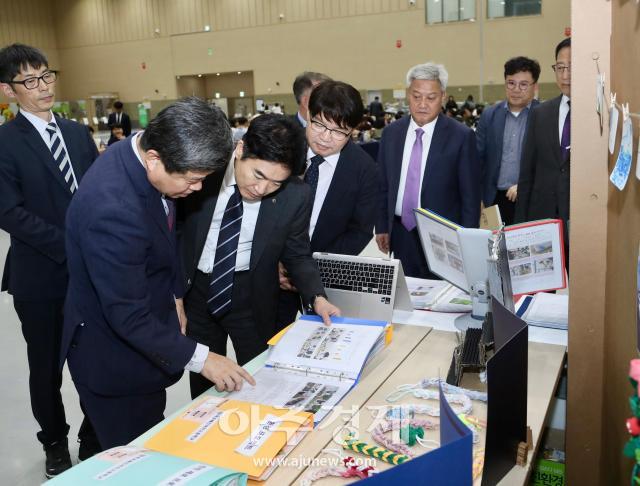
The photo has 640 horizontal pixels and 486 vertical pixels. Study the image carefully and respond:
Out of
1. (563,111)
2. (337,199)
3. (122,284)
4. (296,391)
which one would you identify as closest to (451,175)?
(563,111)

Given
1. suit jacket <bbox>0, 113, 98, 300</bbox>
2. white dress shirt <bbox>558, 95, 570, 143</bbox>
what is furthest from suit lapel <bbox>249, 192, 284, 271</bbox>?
white dress shirt <bbox>558, 95, 570, 143</bbox>

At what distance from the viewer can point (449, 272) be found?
2182 mm

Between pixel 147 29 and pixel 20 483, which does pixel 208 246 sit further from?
pixel 147 29

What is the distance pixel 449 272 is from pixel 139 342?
1.14 meters

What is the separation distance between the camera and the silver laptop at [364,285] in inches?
82.6

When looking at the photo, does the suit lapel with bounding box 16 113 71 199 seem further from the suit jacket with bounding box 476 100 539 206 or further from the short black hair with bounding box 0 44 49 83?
the suit jacket with bounding box 476 100 539 206

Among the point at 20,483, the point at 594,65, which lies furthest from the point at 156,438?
the point at 20,483

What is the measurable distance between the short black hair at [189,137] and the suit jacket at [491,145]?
3099 mm

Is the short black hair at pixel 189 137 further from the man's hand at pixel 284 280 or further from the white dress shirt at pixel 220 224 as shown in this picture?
the man's hand at pixel 284 280

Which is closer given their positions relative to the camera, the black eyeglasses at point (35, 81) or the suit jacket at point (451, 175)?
the black eyeglasses at point (35, 81)

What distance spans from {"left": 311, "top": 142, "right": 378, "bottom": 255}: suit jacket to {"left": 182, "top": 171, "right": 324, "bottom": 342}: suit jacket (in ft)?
1.37

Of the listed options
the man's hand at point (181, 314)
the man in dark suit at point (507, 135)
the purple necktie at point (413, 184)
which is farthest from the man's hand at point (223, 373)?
the man in dark suit at point (507, 135)

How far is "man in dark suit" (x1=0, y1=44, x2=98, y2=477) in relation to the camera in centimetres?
237

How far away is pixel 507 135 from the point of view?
13.9ft
